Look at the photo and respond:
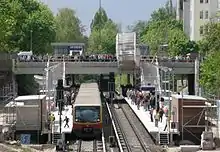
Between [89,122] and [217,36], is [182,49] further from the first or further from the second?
[89,122]

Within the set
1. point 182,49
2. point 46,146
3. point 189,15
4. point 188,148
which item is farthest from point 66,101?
point 189,15

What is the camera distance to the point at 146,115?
6069 centimetres

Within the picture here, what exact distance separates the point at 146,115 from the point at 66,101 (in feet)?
32.2

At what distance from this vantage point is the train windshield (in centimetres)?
5056

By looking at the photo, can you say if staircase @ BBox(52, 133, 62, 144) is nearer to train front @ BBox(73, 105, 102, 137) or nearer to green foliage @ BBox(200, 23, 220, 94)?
train front @ BBox(73, 105, 102, 137)

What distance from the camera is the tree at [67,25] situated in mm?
171500

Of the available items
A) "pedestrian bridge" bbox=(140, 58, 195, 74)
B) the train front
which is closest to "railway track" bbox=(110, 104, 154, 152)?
the train front

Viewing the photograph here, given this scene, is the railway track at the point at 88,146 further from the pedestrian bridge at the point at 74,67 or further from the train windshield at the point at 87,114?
the pedestrian bridge at the point at 74,67

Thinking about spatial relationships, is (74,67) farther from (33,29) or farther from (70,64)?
(33,29)

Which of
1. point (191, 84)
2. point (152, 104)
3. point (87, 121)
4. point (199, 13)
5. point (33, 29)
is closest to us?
point (87, 121)

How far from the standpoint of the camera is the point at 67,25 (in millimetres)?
173000

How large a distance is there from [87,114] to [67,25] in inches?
4869

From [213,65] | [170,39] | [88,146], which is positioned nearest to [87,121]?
[88,146]

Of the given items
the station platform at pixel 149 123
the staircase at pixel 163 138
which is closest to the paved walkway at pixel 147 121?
the station platform at pixel 149 123
